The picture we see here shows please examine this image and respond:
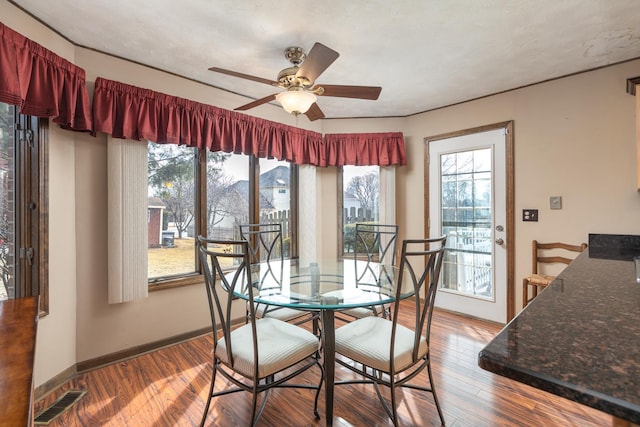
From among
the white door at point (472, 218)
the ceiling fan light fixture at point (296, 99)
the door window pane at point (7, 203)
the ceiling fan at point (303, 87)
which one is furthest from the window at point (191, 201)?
the white door at point (472, 218)

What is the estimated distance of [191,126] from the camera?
2.63 m

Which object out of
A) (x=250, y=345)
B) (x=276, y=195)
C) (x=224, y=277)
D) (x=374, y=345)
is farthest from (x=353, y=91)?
(x=276, y=195)

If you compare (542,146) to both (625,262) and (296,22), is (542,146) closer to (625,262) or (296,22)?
(625,262)

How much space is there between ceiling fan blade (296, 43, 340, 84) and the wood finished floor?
203 cm

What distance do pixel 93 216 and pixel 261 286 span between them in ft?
4.53

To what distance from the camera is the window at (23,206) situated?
180cm

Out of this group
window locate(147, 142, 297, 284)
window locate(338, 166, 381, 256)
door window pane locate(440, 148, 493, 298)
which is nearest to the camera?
window locate(147, 142, 297, 284)

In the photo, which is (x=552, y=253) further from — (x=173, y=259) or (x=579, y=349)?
(x=173, y=259)

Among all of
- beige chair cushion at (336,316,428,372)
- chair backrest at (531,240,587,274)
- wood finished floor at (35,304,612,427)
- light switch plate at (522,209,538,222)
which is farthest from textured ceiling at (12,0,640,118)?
wood finished floor at (35,304,612,427)

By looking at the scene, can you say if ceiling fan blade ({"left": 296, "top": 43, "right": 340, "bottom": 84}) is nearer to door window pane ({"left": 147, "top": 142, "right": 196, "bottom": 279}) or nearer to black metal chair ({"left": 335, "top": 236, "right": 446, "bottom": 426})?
black metal chair ({"left": 335, "top": 236, "right": 446, "bottom": 426})

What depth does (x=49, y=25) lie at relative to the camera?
1.89 meters

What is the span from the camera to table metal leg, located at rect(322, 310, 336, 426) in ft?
5.16

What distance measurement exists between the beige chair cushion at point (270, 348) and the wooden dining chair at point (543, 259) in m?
2.11

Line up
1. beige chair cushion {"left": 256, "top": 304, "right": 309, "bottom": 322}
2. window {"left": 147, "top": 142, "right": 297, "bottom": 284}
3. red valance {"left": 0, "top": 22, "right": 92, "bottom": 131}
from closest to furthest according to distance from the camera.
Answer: red valance {"left": 0, "top": 22, "right": 92, "bottom": 131} < beige chair cushion {"left": 256, "top": 304, "right": 309, "bottom": 322} < window {"left": 147, "top": 142, "right": 297, "bottom": 284}
